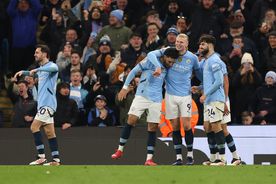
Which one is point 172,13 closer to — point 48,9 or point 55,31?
point 55,31

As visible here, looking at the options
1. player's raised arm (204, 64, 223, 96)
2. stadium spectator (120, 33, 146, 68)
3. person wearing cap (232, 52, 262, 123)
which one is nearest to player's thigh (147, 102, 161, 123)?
player's raised arm (204, 64, 223, 96)

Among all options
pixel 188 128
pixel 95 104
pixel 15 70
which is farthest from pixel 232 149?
pixel 15 70

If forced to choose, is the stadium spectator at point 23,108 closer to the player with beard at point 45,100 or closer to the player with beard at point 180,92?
the player with beard at point 45,100

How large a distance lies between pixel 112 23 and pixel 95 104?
2.67 metres

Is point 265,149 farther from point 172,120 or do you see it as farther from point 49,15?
point 49,15

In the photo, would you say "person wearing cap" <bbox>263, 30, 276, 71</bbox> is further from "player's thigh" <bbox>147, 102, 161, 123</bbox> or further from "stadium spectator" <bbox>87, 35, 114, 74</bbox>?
"player's thigh" <bbox>147, 102, 161, 123</bbox>

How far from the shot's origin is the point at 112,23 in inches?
979

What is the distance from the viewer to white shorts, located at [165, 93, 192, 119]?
19719 mm

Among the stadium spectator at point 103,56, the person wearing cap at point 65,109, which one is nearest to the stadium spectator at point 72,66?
the stadium spectator at point 103,56

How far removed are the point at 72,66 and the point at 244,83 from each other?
407 cm

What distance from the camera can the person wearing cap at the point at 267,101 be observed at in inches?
893

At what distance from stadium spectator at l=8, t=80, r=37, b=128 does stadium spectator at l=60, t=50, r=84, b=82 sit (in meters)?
1.60

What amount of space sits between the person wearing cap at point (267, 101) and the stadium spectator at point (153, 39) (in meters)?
2.69

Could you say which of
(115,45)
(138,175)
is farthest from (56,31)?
(138,175)
